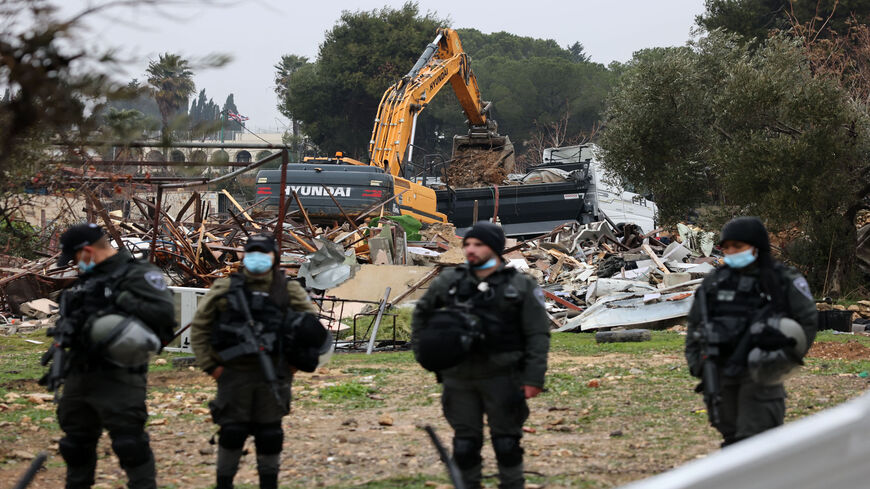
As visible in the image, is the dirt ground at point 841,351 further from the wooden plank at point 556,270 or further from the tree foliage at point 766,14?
the tree foliage at point 766,14

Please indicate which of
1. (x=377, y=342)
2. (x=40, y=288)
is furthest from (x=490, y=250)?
(x=40, y=288)

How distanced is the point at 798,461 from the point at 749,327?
3388 mm

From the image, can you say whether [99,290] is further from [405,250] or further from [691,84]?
[691,84]

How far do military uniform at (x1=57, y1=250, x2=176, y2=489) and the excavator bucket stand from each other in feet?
79.8

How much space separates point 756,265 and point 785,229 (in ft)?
56.0

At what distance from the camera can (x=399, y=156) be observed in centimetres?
2711

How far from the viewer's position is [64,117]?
5.52 metres

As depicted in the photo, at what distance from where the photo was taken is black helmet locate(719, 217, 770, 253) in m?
5.50

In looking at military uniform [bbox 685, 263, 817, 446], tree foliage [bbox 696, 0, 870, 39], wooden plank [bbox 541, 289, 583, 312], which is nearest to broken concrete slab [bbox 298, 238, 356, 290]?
wooden plank [bbox 541, 289, 583, 312]

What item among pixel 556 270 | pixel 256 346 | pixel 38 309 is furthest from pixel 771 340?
pixel 556 270

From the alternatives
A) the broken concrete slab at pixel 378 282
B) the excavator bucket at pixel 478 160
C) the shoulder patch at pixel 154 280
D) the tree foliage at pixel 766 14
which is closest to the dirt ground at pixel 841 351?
the broken concrete slab at pixel 378 282

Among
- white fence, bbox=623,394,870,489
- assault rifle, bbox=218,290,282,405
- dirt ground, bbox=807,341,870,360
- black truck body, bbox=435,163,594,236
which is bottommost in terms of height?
dirt ground, bbox=807,341,870,360

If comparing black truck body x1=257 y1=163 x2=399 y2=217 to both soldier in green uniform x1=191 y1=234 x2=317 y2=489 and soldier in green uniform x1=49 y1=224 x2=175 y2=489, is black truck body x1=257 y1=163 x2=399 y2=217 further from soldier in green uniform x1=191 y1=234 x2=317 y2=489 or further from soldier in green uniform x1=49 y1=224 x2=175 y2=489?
soldier in green uniform x1=49 y1=224 x2=175 y2=489

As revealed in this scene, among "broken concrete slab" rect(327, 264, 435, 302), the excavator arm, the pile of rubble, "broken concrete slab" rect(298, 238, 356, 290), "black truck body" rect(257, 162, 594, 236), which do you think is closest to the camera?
"broken concrete slab" rect(298, 238, 356, 290)
